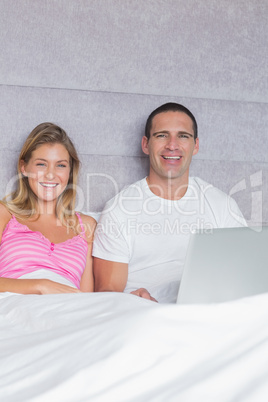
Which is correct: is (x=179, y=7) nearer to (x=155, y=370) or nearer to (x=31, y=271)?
(x=31, y=271)

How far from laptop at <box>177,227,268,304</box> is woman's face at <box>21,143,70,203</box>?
0.99 metres

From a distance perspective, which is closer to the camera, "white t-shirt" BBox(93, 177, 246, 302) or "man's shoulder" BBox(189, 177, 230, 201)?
"white t-shirt" BBox(93, 177, 246, 302)

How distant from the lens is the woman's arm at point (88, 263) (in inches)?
75.8

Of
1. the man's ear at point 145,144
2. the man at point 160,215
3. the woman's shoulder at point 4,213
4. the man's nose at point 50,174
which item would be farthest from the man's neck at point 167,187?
the woman's shoulder at point 4,213

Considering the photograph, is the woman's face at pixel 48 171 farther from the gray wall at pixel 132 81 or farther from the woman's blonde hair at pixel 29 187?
the gray wall at pixel 132 81

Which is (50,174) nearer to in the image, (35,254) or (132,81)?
(35,254)

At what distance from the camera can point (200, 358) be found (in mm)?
705

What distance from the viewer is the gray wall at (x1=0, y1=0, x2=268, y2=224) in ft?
7.06

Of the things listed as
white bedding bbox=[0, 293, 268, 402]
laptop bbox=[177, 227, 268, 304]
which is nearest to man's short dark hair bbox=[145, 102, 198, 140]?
laptop bbox=[177, 227, 268, 304]

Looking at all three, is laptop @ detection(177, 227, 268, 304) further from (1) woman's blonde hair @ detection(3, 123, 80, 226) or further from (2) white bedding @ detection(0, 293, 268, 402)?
(1) woman's blonde hair @ detection(3, 123, 80, 226)

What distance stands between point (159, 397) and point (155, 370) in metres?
0.05

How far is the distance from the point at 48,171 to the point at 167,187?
0.51 meters

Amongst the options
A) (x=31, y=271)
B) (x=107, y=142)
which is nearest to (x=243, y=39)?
(x=107, y=142)

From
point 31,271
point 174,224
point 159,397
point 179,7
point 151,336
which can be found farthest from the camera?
point 179,7
